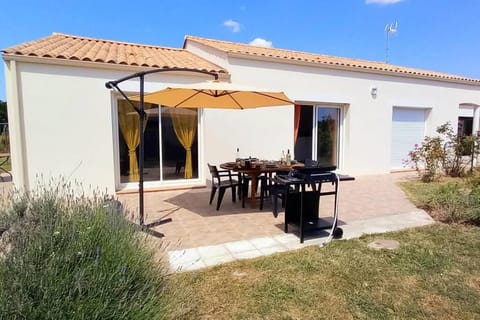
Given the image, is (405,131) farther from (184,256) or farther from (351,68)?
(184,256)

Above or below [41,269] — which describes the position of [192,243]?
below

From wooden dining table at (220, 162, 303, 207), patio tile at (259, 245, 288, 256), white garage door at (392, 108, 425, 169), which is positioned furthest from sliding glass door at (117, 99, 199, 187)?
white garage door at (392, 108, 425, 169)

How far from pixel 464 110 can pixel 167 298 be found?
17.8m

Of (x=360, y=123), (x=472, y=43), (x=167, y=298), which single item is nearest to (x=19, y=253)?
(x=167, y=298)

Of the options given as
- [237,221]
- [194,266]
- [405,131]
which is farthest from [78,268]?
[405,131]

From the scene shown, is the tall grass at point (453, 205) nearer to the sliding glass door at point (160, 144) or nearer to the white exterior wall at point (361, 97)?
the white exterior wall at point (361, 97)

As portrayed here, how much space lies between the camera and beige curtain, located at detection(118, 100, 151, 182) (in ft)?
29.8

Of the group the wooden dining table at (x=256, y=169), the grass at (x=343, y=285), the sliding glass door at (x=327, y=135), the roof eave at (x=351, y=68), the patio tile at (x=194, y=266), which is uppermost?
the roof eave at (x=351, y=68)

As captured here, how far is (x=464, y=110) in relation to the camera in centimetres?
1536

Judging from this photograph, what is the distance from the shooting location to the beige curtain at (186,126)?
384 inches

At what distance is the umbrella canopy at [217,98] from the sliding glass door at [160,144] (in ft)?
8.61

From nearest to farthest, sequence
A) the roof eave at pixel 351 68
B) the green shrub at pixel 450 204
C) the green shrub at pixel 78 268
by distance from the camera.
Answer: the green shrub at pixel 78 268 < the green shrub at pixel 450 204 < the roof eave at pixel 351 68

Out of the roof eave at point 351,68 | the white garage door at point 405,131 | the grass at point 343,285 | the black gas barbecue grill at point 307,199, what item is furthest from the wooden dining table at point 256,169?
the white garage door at point 405,131

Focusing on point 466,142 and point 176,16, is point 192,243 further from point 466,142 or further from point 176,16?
point 176,16
